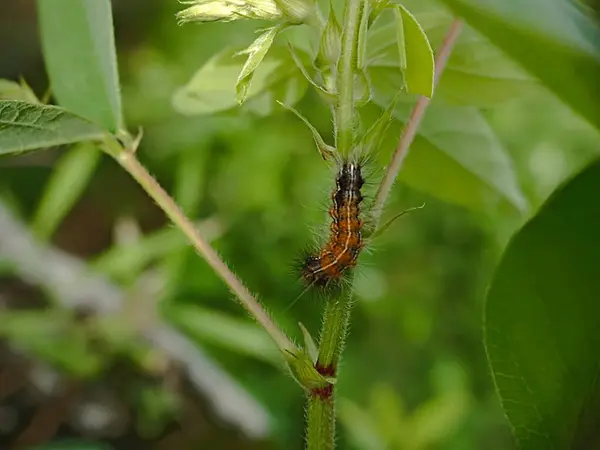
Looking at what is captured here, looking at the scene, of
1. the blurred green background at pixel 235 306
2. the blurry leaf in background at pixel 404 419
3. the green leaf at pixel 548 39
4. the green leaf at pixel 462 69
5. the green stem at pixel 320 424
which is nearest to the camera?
the green leaf at pixel 548 39

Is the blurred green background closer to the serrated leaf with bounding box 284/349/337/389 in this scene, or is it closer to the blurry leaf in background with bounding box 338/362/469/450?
the blurry leaf in background with bounding box 338/362/469/450

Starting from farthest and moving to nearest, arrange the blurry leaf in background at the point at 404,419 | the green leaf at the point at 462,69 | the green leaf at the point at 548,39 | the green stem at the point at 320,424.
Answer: the blurry leaf in background at the point at 404,419 → the green leaf at the point at 462,69 → the green stem at the point at 320,424 → the green leaf at the point at 548,39

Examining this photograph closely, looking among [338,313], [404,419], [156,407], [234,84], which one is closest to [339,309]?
[338,313]

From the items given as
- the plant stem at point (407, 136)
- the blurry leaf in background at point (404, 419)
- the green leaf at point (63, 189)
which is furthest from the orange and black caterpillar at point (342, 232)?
the green leaf at point (63, 189)

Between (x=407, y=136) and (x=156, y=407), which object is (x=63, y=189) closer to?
(x=156, y=407)

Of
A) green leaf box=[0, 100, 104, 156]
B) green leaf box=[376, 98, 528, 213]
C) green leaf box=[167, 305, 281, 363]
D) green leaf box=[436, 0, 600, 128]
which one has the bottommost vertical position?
green leaf box=[167, 305, 281, 363]

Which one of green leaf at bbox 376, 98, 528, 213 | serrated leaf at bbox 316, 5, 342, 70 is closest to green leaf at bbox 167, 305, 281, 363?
green leaf at bbox 376, 98, 528, 213

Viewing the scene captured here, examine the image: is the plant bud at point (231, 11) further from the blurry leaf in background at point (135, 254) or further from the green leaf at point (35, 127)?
the blurry leaf in background at point (135, 254)
